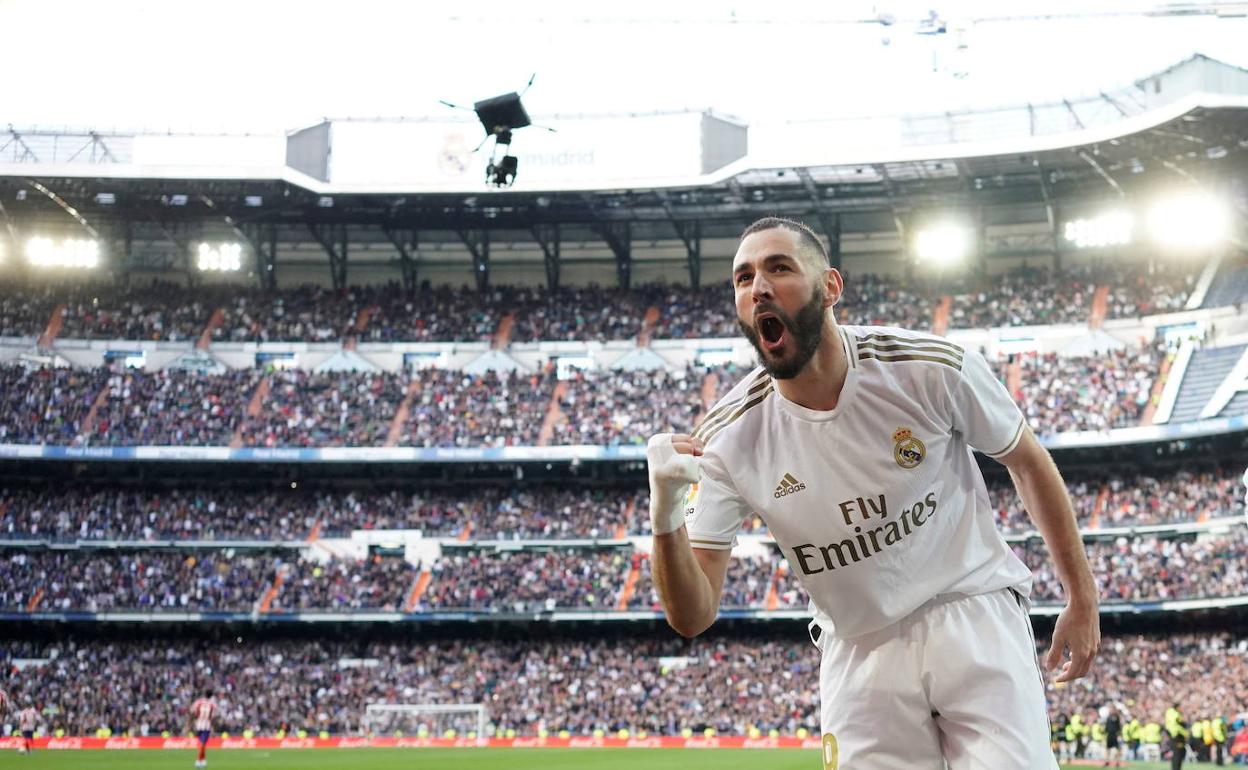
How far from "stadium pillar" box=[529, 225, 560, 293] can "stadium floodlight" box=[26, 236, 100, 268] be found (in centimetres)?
2276

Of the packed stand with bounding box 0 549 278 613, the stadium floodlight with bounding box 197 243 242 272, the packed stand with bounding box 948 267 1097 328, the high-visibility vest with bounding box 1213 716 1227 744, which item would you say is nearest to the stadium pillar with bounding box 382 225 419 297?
the stadium floodlight with bounding box 197 243 242 272

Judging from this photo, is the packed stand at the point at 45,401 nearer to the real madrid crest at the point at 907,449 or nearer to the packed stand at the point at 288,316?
the packed stand at the point at 288,316

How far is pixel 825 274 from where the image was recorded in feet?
16.9

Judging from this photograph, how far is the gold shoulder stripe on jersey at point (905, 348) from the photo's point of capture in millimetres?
5215

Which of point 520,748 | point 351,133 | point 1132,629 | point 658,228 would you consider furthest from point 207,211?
point 1132,629

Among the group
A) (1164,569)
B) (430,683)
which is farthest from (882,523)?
(1164,569)

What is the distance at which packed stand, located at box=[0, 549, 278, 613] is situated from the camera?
165 feet

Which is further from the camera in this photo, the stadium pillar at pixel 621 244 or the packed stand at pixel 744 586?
the stadium pillar at pixel 621 244

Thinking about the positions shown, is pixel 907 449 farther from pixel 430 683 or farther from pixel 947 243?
pixel 947 243

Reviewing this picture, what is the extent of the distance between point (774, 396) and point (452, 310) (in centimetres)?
5764

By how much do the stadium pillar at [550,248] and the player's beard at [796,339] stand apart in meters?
56.6

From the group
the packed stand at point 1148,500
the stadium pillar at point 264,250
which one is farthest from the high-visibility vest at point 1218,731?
the stadium pillar at point 264,250

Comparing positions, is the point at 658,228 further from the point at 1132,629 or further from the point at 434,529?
the point at 1132,629

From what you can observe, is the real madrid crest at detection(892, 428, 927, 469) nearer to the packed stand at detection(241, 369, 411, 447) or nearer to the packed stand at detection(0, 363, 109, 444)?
the packed stand at detection(241, 369, 411, 447)
